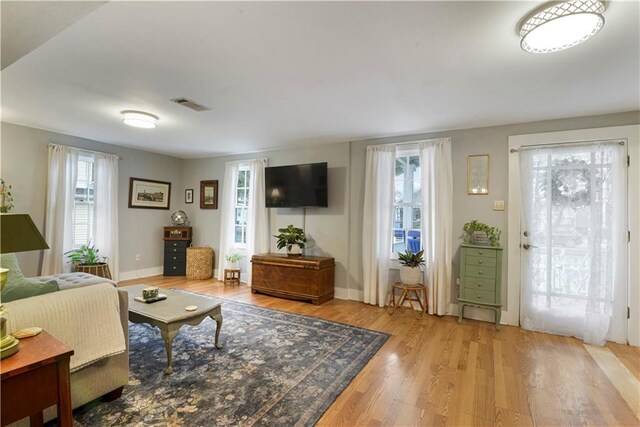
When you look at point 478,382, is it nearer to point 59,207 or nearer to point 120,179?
point 59,207

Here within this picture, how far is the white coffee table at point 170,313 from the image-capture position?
86.4 inches

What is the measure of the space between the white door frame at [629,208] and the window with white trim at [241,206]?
400cm

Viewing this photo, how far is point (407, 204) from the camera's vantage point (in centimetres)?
405

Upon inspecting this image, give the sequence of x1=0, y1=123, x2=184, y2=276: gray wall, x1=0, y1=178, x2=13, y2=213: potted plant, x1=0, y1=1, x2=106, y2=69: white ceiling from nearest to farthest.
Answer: x1=0, y1=1, x2=106, y2=69: white ceiling < x1=0, y1=178, x2=13, y2=213: potted plant < x1=0, y1=123, x2=184, y2=276: gray wall

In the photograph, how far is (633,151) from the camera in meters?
2.92

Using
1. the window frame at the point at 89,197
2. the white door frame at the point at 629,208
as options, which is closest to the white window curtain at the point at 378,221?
the white door frame at the point at 629,208

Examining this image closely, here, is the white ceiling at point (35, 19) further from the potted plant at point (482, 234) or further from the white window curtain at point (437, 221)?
the potted plant at point (482, 234)

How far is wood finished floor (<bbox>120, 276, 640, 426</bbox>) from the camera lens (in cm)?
181

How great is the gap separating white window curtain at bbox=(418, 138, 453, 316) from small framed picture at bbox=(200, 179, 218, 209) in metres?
3.83

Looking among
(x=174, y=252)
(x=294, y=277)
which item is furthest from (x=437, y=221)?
(x=174, y=252)

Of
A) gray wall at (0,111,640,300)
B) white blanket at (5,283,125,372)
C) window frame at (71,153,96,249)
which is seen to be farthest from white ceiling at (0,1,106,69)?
window frame at (71,153,96,249)

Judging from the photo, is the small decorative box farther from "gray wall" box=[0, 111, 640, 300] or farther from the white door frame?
the white door frame

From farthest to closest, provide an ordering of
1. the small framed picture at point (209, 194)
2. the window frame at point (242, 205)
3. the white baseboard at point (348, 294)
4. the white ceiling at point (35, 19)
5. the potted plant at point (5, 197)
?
the small framed picture at point (209, 194), the window frame at point (242, 205), the white baseboard at point (348, 294), the potted plant at point (5, 197), the white ceiling at point (35, 19)

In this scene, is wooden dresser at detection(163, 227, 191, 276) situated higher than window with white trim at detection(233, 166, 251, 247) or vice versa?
window with white trim at detection(233, 166, 251, 247)
